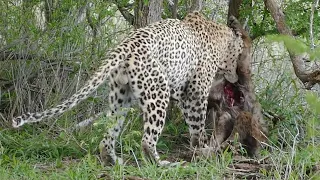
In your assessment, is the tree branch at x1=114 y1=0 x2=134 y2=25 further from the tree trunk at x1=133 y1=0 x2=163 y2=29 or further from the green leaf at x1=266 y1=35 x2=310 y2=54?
the green leaf at x1=266 y1=35 x2=310 y2=54

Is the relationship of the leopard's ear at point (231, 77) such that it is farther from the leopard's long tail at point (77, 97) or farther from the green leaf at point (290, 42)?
the green leaf at point (290, 42)

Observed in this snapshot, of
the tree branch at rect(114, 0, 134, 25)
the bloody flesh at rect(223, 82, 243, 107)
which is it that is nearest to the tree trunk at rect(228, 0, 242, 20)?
the bloody flesh at rect(223, 82, 243, 107)

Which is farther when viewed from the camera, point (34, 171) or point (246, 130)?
point (246, 130)

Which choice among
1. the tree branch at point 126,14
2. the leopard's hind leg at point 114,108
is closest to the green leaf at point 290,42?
the leopard's hind leg at point 114,108

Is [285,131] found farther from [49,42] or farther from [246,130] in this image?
[49,42]

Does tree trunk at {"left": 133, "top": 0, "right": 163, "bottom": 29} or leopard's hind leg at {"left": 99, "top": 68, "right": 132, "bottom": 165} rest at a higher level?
tree trunk at {"left": 133, "top": 0, "right": 163, "bottom": 29}

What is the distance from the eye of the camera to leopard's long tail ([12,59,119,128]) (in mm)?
4867

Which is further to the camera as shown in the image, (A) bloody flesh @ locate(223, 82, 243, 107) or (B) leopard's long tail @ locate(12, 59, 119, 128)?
(A) bloody flesh @ locate(223, 82, 243, 107)

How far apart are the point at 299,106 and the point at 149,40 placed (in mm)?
2290

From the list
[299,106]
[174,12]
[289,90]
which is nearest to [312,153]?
[299,106]

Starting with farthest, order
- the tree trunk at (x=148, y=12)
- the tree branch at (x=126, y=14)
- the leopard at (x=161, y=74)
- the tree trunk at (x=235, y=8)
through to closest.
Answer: the tree branch at (x=126, y=14), the tree trunk at (x=235, y=8), the tree trunk at (x=148, y=12), the leopard at (x=161, y=74)

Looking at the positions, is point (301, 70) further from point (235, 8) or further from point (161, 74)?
point (235, 8)

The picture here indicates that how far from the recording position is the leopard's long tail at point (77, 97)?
4867mm

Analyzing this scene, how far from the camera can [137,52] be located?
5863mm
